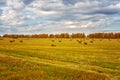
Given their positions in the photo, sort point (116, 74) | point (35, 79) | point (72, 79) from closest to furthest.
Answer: point (35, 79) → point (72, 79) → point (116, 74)

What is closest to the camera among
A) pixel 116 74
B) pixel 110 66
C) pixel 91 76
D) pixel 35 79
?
pixel 35 79

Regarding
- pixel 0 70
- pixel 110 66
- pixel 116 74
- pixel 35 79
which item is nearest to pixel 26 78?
pixel 35 79

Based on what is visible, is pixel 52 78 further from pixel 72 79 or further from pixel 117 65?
pixel 117 65

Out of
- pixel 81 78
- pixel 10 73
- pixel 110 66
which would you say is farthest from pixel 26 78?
pixel 110 66

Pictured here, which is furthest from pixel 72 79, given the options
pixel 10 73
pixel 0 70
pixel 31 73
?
pixel 0 70

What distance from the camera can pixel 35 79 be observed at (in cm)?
1702

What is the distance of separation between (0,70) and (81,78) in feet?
23.5

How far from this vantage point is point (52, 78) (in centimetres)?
1769

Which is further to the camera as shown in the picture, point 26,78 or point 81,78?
point 81,78

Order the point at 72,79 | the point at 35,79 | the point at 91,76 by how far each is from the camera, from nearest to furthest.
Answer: the point at 35,79, the point at 72,79, the point at 91,76

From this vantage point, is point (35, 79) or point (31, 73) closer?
point (35, 79)

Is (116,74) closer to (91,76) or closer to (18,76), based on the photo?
(91,76)

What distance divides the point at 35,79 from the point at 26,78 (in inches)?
29.0

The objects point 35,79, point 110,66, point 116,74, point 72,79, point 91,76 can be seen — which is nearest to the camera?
point 35,79
